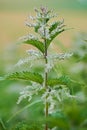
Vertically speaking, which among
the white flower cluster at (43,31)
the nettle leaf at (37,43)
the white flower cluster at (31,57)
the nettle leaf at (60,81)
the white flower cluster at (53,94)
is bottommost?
the white flower cluster at (53,94)

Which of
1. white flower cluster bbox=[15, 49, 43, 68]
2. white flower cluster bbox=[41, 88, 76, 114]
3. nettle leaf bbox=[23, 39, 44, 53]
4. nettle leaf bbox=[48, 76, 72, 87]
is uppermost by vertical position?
nettle leaf bbox=[23, 39, 44, 53]

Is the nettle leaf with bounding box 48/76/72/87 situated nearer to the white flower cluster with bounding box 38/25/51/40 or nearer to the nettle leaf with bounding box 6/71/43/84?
the nettle leaf with bounding box 6/71/43/84

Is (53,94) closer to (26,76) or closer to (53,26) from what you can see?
(26,76)

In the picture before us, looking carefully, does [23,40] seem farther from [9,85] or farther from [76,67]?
[9,85]

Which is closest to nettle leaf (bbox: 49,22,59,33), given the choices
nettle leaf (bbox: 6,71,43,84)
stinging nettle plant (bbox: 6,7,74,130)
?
stinging nettle plant (bbox: 6,7,74,130)

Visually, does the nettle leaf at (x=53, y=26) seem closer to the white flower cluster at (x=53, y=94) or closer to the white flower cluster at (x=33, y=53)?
the white flower cluster at (x=33, y=53)

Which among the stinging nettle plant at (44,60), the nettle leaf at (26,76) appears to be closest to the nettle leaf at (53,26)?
the stinging nettle plant at (44,60)

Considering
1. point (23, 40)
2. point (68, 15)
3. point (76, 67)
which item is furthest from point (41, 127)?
point (68, 15)

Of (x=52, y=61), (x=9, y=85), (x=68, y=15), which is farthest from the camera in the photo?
(x=68, y=15)
